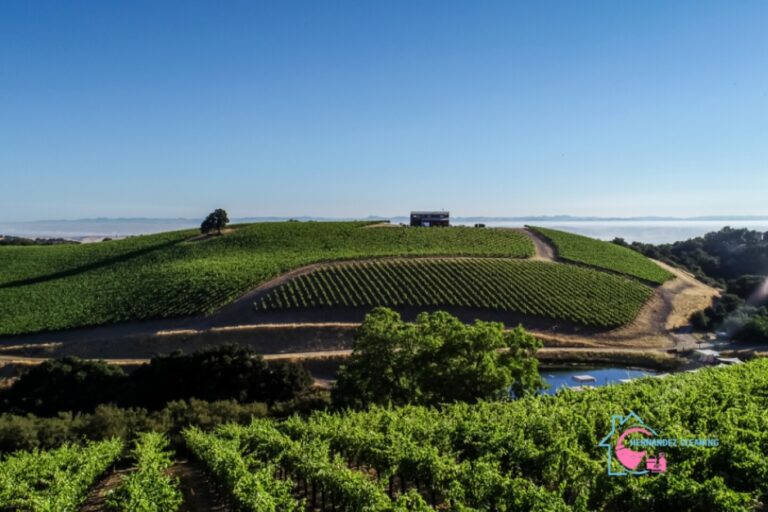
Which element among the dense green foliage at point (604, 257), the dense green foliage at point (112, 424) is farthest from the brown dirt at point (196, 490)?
the dense green foliage at point (604, 257)

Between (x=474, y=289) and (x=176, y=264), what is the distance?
160ft

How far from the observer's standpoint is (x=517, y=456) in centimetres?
1575

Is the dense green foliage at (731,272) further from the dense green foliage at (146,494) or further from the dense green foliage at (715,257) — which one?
the dense green foliage at (146,494)

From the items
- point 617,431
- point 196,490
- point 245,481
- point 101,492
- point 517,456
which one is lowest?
point 101,492

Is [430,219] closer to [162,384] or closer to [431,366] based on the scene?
[162,384]

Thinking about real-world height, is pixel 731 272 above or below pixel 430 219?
below

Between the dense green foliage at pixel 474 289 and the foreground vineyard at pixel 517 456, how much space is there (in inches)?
1453

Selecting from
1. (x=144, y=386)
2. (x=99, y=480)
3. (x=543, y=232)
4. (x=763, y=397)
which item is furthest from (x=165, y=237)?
(x=763, y=397)

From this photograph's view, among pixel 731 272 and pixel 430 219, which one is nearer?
pixel 731 272

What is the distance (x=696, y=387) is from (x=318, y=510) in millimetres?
18041

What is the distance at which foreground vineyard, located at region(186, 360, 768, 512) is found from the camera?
1298 centimetres

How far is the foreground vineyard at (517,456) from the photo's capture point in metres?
13.0

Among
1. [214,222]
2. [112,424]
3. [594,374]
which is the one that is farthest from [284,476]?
[214,222]

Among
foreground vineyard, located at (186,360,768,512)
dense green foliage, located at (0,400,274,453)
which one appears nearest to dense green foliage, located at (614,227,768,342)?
foreground vineyard, located at (186,360,768,512)
